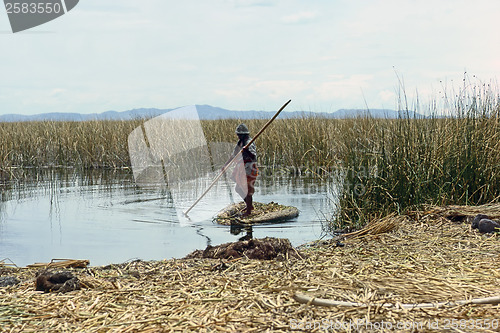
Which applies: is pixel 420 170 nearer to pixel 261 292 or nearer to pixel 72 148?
pixel 261 292

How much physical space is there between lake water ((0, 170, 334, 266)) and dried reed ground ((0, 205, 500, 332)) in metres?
2.14

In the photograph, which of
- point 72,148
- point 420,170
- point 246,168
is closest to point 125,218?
point 246,168

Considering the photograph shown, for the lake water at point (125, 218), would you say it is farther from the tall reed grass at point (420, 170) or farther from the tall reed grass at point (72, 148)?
the tall reed grass at point (72, 148)

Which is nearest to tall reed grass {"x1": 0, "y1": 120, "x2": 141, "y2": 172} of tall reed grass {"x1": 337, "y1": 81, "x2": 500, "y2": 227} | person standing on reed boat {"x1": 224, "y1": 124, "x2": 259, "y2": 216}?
person standing on reed boat {"x1": 224, "y1": 124, "x2": 259, "y2": 216}

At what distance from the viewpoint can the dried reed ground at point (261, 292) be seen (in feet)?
11.2

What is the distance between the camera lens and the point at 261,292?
3.90m

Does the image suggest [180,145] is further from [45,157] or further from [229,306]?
[229,306]

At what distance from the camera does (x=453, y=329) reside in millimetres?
3217

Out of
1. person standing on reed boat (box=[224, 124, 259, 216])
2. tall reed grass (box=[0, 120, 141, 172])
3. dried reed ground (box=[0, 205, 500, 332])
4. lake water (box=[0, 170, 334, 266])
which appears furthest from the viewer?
tall reed grass (box=[0, 120, 141, 172])

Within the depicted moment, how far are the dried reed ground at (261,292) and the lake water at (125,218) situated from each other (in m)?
2.14

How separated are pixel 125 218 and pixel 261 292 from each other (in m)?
6.22

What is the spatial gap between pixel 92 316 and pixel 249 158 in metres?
5.83

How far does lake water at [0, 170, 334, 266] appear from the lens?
7.49m

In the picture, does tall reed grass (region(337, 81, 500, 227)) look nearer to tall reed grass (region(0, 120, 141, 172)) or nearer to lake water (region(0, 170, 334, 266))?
lake water (region(0, 170, 334, 266))
